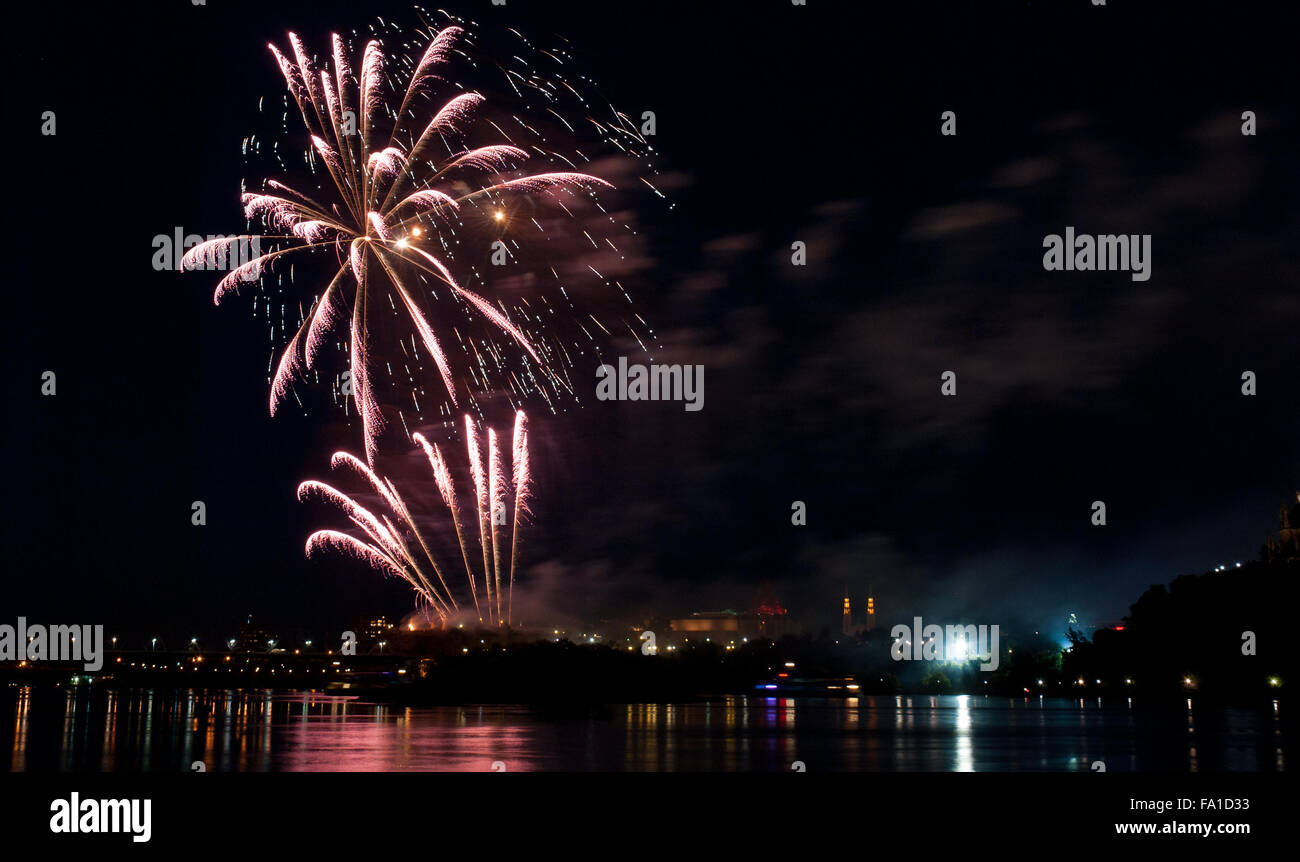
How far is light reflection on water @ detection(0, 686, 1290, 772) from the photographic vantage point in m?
48.9

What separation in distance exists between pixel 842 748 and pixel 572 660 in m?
88.7

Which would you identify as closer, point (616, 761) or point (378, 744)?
point (616, 761)

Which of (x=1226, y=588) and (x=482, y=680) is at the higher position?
(x=1226, y=588)

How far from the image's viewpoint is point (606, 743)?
2527 inches

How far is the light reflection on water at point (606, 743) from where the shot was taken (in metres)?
48.9
